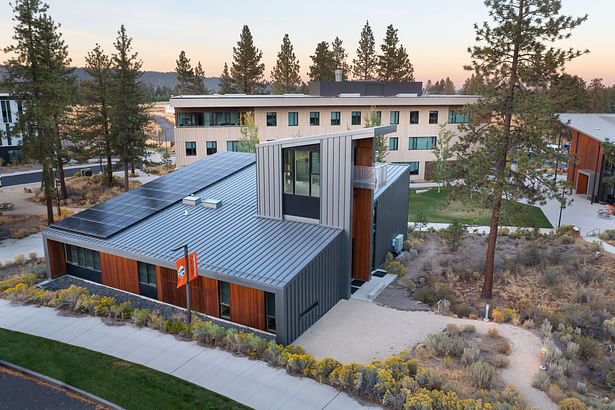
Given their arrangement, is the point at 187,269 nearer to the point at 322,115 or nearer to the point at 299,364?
the point at 299,364

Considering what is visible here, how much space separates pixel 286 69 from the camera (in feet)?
229

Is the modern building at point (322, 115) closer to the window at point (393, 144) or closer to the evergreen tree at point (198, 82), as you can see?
the window at point (393, 144)

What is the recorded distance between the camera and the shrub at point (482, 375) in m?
11.8

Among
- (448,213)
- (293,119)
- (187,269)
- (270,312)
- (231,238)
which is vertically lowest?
(448,213)

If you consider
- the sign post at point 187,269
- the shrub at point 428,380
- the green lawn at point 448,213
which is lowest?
the green lawn at point 448,213

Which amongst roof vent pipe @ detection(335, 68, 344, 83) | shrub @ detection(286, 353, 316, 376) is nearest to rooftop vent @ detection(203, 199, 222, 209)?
shrub @ detection(286, 353, 316, 376)

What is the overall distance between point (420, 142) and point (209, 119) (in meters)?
22.6

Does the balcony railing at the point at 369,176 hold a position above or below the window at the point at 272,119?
below

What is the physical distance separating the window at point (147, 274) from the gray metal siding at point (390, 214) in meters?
9.53

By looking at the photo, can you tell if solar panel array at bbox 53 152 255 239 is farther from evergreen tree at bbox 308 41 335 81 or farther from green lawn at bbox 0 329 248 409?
evergreen tree at bbox 308 41 335 81

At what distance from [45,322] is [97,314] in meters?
1.70

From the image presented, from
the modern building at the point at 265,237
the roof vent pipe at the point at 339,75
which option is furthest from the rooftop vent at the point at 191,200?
the roof vent pipe at the point at 339,75

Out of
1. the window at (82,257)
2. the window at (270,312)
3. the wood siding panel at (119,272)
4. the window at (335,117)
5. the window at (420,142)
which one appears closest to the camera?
the window at (270,312)

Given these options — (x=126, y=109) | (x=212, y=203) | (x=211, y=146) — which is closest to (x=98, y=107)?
Answer: (x=126, y=109)
